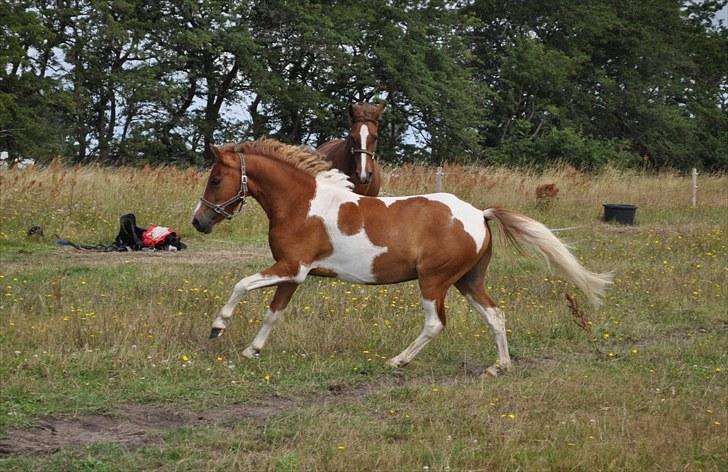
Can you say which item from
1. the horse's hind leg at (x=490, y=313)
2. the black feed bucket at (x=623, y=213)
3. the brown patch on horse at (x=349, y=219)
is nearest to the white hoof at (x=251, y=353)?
the brown patch on horse at (x=349, y=219)

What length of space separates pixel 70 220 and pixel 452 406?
1130 cm

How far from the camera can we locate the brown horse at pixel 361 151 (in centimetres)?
1141

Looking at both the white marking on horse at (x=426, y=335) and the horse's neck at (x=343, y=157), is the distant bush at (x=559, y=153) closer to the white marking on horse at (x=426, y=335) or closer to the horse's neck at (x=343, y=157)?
the horse's neck at (x=343, y=157)

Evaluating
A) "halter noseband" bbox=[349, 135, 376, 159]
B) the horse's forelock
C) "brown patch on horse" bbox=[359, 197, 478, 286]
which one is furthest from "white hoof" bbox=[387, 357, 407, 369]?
the horse's forelock

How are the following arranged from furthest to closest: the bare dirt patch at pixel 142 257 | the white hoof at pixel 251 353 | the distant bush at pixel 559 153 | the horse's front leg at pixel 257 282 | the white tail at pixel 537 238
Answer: the distant bush at pixel 559 153 → the bare dirt patch at pixel 142 257 → the white tail at pixel 537 238 → the white hoof at pixel 251 353 → the horse's front leg at pixel 257 282

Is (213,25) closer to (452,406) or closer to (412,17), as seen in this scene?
(412,17)

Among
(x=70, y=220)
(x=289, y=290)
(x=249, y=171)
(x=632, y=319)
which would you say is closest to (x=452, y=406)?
(x=289, y=290)

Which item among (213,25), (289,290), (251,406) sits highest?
(213,25)

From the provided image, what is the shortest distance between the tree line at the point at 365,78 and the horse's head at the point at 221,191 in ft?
60.5

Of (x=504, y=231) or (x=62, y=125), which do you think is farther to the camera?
(x=62, y=125)

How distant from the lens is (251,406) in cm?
647

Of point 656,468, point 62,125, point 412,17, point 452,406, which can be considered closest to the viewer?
point 656,468

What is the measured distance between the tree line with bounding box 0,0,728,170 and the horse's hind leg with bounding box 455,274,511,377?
19494mm

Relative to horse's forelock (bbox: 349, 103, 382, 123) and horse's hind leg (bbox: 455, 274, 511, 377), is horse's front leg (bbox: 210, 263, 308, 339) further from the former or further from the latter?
horse's forelock (bbox: 349, 103, 382, 123)
